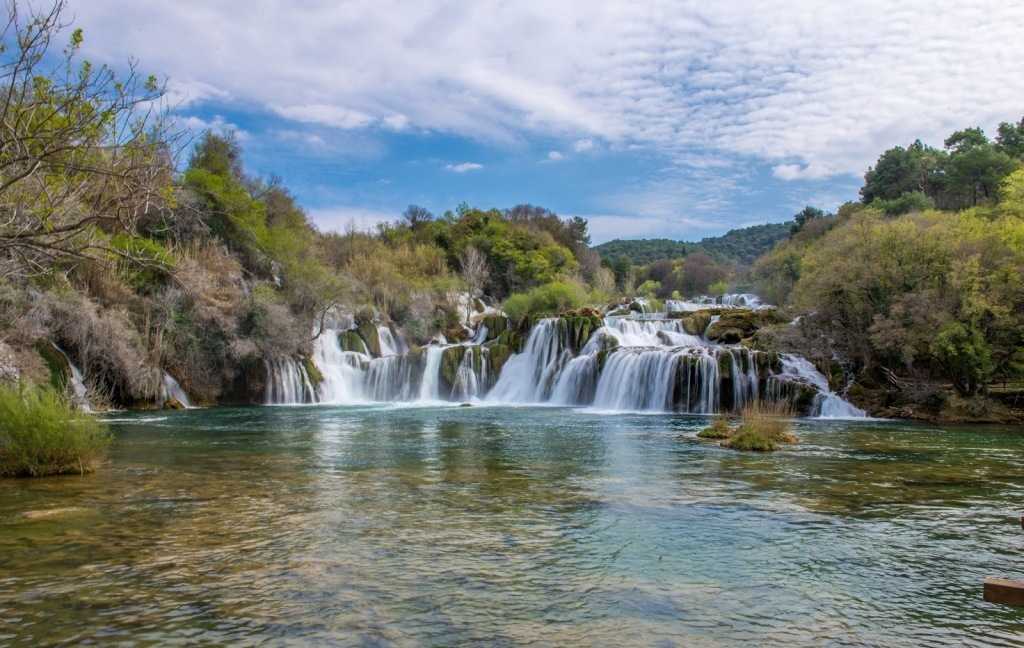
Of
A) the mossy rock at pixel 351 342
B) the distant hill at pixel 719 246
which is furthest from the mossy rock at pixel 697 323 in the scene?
the distant hill at pixel 719 246

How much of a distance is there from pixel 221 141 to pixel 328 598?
5055 cm

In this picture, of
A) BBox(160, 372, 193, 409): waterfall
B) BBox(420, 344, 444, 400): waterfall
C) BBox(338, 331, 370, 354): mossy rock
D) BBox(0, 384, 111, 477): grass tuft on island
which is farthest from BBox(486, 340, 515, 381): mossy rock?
BBox(0, 384, 111, 477): grass tuft on island

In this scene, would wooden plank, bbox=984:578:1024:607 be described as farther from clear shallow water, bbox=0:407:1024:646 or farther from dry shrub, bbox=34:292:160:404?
dry shrub, bbox=34:292:160:404

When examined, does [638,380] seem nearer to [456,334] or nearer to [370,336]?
[370,336]

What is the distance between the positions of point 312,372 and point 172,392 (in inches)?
314

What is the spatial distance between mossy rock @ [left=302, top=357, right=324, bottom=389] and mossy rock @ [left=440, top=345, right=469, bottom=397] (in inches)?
280

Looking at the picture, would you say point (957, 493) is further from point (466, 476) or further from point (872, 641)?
point (466, 476)

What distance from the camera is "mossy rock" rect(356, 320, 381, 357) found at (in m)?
44.5

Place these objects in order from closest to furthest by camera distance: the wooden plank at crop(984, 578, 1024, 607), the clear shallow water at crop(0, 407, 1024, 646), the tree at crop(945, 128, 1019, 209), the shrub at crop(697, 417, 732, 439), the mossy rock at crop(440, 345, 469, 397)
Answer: the wooden plank at crop(984, 578, 1024, 607) → the clear shallow water at crop(0, 407, 1024, 646) → the shrub at crop(697, 417, 732, 439) → the mossy rock at crop(440, 345, 469, 397) → the tree at crop(945, 128, 1019, 209)

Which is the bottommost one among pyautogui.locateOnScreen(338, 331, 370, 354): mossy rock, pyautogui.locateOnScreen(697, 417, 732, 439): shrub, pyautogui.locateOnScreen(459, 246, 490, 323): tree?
pyautogui.locateOnScreen(697, 417, 732, 439): shrub

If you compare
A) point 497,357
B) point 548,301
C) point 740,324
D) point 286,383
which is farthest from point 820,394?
point 286,383

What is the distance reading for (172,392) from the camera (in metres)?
33.0

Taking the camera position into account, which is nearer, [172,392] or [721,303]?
[172,392]

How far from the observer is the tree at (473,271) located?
5669 centimetres
